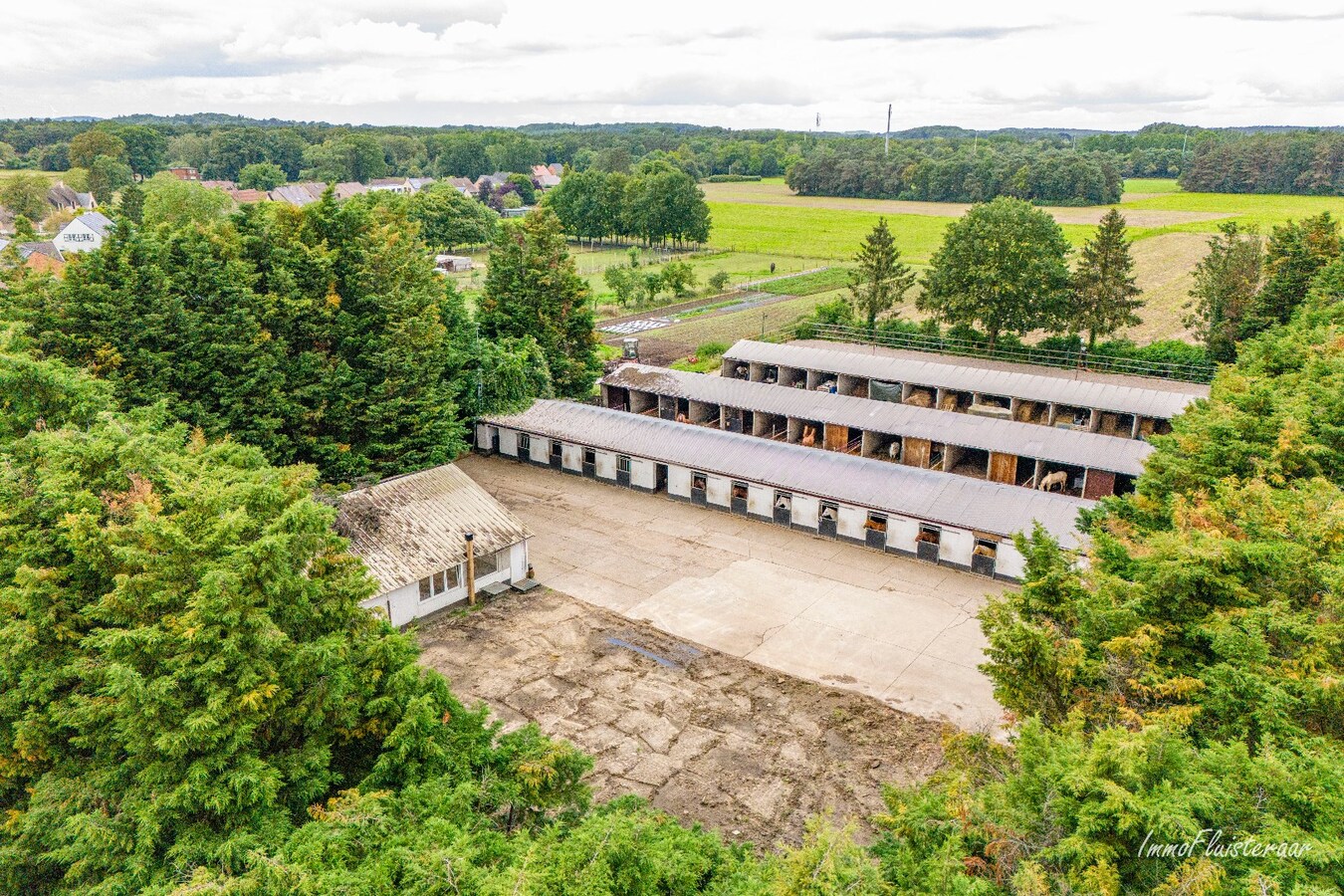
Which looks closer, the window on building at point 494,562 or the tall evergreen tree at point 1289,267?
the window on building at point 494,562

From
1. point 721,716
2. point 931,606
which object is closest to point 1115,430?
point 931,606

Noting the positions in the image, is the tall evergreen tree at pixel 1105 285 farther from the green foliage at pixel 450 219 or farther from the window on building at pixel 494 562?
the green foliage at pixel 450 219

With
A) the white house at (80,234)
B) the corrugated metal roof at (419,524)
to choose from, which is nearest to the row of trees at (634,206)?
the white house at (80,234)

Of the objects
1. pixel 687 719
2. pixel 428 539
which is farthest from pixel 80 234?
pixel 687 719

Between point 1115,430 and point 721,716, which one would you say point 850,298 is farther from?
point 721,716

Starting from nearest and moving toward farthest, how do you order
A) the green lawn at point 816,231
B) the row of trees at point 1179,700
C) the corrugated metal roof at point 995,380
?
the row of trees at point 1179,700 → the corrugated metal roof at point 995,380 → the green lawn at point 816,231

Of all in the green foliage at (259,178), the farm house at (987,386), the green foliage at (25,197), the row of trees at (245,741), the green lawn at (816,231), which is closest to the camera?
the row of trees at (245,741)

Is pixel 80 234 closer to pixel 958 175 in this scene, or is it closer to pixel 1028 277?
pixel 1028 277
